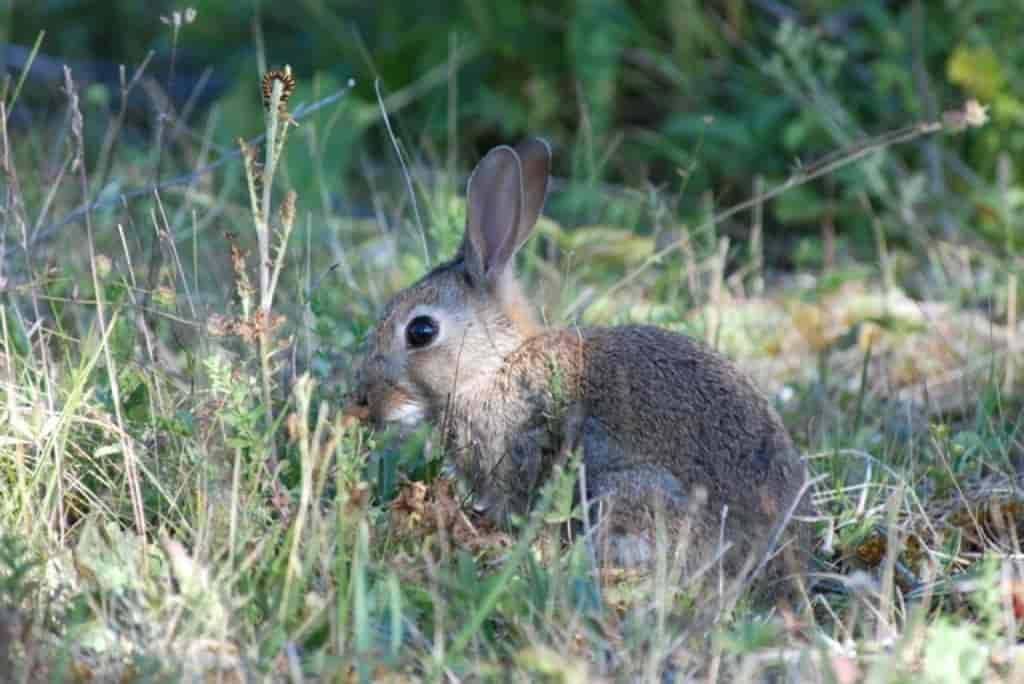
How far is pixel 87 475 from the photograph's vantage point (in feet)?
12.1

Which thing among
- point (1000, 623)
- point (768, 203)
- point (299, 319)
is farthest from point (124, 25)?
point (1000, 623)

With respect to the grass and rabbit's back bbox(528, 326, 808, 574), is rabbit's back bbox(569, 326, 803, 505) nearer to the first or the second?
rabbit's back bbox(528, 326, 808, 574)

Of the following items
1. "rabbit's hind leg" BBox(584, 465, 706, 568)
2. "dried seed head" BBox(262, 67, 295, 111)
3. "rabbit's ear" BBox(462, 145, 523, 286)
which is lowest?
"rabbit's hind leg" BBox(584, 465, 706, 568)

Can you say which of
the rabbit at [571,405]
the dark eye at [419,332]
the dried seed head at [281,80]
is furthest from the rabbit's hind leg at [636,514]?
the dried seed head at [281,80]

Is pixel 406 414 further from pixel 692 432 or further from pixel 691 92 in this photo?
pixel 691 92

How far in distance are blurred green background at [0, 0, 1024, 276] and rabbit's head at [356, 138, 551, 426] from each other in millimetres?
1741

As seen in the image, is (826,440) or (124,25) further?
(124,25)

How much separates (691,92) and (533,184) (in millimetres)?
2960

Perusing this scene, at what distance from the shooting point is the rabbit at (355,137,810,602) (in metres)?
3.67

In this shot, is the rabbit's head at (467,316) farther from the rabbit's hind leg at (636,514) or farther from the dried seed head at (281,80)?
the dried seed head at (281,80)

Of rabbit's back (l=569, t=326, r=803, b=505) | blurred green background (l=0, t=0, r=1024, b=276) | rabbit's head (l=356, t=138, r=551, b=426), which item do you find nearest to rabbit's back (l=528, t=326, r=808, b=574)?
rabbit's back (l=569, t=326, r=803, b=505)

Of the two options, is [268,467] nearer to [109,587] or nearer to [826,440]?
[109,587]

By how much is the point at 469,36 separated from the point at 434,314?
3184 mm

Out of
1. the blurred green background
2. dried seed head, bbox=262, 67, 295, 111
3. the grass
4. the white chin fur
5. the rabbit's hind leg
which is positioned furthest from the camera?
the blurred green background
